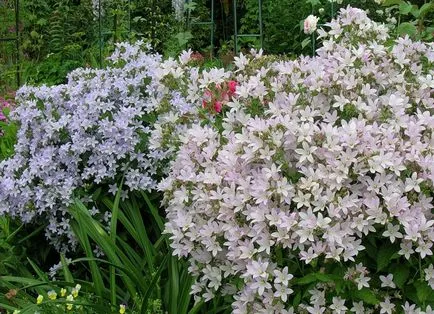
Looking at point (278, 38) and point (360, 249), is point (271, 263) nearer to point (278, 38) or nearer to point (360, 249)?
point (360, 249)

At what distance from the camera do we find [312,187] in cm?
219

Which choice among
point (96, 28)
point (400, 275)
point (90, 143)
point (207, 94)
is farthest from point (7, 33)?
point (400, 275)

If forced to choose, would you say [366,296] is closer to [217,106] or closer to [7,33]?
[217,106]

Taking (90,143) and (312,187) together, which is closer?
(312,187)

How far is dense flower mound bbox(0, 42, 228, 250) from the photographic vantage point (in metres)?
3.06

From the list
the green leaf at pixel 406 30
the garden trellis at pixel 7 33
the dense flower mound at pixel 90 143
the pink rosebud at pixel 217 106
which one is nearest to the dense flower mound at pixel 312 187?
the pink rosebud at pixel 217 106

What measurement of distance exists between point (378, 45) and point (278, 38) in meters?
4.77

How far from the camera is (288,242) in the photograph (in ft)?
7.12

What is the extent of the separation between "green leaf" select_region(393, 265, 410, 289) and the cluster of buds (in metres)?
0.96

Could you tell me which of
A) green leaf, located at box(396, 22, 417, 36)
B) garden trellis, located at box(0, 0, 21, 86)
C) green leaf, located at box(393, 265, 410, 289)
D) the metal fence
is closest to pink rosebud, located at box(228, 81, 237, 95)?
green leaf, located at box(393, 265, 410, 289)

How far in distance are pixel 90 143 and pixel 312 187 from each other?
1.27 metres

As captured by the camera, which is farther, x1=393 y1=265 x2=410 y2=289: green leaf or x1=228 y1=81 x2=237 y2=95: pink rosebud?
x1=228 y1=81 x2=237 y2=95: pink rosebud

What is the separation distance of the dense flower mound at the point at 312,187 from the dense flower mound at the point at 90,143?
0.45m

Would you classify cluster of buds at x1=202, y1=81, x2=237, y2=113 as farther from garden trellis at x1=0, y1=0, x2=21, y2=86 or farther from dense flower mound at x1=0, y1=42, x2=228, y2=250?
garden trellis at x1=0, y1=0, x2=21, y2=86
